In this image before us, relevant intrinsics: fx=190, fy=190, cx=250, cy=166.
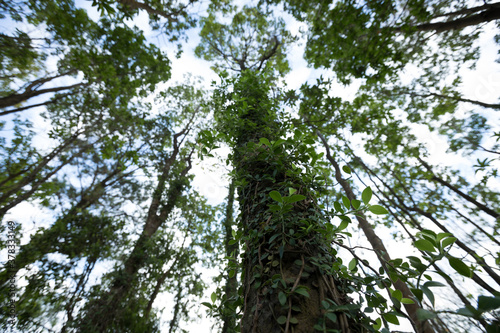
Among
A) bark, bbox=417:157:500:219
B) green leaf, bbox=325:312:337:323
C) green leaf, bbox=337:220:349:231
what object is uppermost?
bark, bbox=417:157:500:219

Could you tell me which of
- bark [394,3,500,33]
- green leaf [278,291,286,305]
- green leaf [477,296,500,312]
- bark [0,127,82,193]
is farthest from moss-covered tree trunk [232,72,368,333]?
bark [0,127,82,193]

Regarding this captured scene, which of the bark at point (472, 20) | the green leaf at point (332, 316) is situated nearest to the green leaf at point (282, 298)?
the green leaf at point (332, 316)

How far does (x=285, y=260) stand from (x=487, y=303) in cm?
76

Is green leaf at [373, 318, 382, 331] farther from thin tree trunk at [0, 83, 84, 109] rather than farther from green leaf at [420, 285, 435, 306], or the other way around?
thin tree trunk at [0, 83, 84, 109]

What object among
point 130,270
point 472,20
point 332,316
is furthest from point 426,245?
point 130,270

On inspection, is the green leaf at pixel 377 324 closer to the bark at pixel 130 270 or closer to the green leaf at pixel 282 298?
the green leaf at pixel 282 298

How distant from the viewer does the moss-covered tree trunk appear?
84cm

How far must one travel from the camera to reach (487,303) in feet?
1.75

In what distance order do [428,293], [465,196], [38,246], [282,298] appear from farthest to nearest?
[465,196] → [38,246] → [282,298] → [428,293]

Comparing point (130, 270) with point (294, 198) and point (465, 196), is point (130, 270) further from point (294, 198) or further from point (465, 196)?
point (465, 196)

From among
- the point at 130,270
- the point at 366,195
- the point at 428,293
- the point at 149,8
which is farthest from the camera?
the point at 130,270

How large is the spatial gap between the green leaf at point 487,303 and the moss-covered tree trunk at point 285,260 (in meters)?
0.41

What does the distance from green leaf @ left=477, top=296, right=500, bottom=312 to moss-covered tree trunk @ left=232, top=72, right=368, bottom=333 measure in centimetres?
41

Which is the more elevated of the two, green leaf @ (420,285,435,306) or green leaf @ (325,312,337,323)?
green leaf @ (420,285,435,306)
